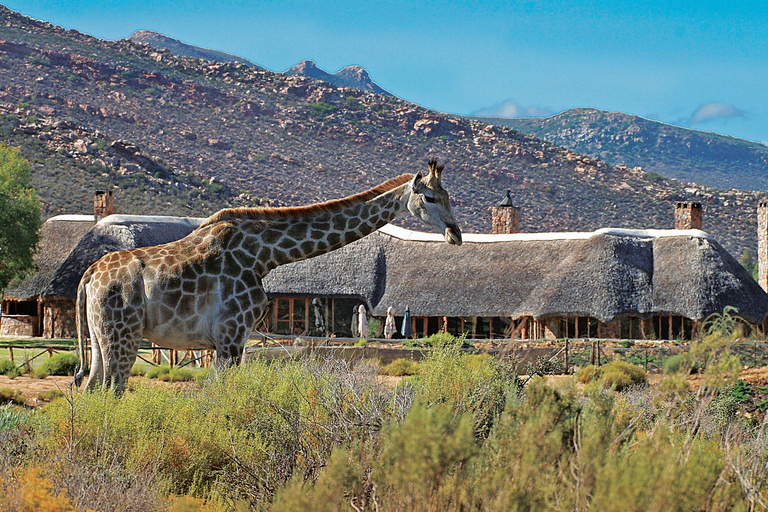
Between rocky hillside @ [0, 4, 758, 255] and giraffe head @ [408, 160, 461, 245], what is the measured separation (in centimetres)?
4046

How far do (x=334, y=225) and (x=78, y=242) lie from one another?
2455 centimetres

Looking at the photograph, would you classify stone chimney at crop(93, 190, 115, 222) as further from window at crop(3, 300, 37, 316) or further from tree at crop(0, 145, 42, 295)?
window at crop(3, 300, 37, 316)

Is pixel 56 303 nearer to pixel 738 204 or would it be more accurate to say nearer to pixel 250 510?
pixel 250 510

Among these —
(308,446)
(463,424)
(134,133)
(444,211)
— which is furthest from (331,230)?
(134,133)

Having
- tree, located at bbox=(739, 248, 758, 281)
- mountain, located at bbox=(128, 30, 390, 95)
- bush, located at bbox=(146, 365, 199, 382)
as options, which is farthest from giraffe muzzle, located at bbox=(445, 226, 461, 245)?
mountain, located at bbox=(128, 30, 390, 95)

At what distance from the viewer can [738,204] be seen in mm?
64750

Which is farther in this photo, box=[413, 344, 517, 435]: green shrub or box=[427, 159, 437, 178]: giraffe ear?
box=[427, 159, 437, 178]: giraffe ear

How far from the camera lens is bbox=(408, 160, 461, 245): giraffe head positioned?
7402 mm

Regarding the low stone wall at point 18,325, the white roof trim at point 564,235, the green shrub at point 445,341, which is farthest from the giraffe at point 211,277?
the low stone wall at point 18,325

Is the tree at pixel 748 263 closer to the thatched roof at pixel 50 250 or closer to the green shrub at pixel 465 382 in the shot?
the thatched roof at pixel 50 250

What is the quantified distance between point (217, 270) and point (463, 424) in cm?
422

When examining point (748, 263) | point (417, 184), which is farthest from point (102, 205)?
point (748, 263)

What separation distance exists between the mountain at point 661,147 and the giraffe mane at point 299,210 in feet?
416

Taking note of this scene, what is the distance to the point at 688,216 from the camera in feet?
101
